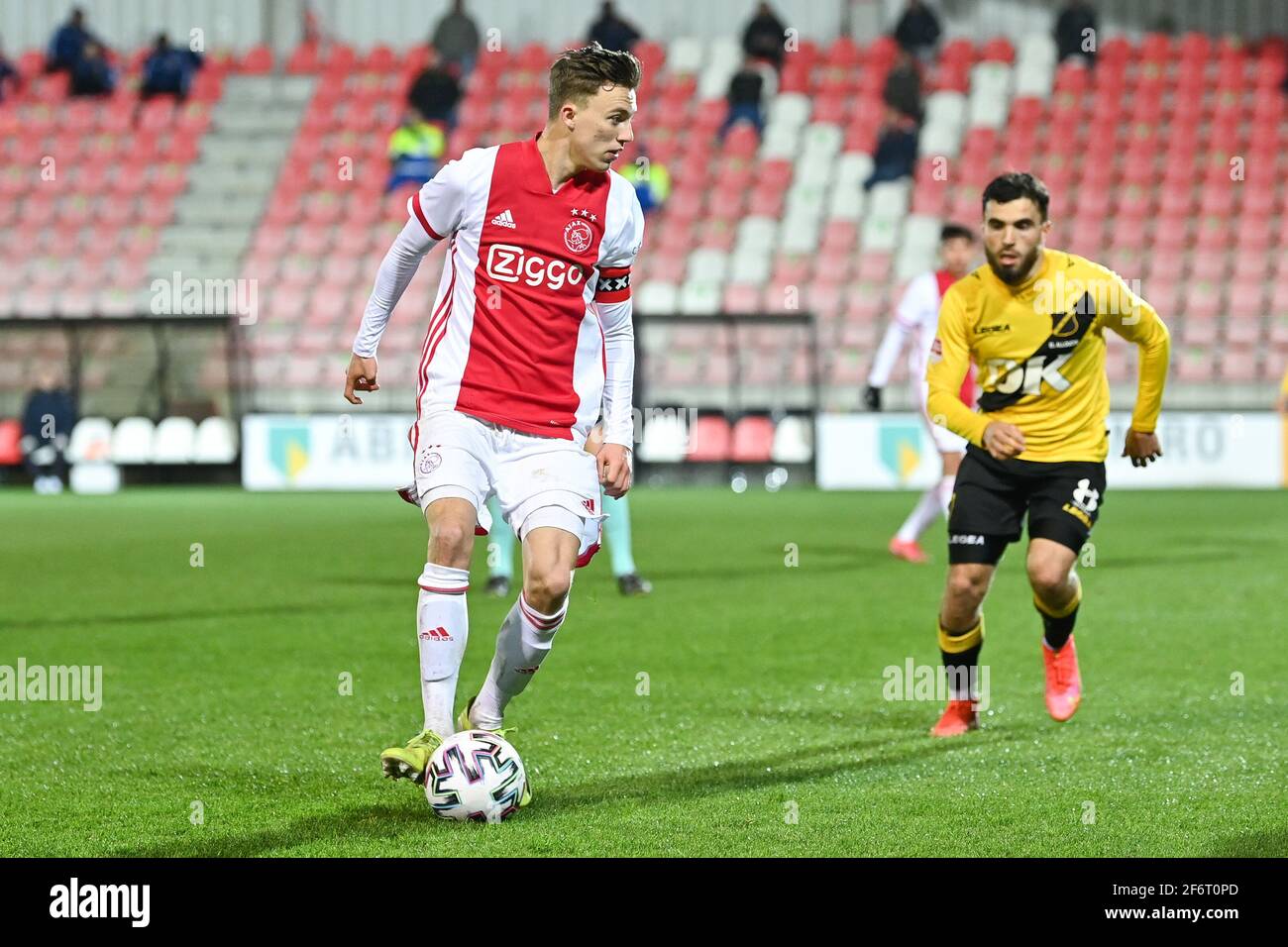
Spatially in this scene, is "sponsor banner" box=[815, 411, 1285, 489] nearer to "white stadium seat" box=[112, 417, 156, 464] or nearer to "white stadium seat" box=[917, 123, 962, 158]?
"white stadium seat" box=[917, 123, 962, 158]

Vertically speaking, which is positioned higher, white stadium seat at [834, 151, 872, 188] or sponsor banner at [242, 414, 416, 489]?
white stadium seat at [834, 151, 872, 188]

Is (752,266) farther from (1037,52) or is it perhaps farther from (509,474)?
(509,474)

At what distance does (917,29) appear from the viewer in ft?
84.6

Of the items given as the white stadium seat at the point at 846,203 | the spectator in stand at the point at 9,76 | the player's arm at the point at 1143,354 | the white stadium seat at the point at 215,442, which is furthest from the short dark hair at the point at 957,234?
the spectator in stand at the point at 9,76

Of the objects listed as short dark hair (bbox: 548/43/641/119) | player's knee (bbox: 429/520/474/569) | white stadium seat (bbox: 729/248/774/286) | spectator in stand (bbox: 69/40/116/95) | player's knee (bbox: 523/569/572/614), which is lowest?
player's knee (bbox: 523/569/572/614)

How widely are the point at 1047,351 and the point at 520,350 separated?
1893mm

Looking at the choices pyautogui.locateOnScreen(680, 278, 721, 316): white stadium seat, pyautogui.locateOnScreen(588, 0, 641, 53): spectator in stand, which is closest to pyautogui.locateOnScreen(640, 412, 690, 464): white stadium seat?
pyautogui.locateOnScreen(680, 278, 721, 316): white stadium seat

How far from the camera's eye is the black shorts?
19.9 feet

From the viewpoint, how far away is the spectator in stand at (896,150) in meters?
24.1

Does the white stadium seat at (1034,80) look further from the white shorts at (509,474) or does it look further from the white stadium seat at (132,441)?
the white shorts at (509,474)

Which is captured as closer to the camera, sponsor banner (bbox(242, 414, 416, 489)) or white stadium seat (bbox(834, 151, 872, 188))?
sponsor banner (bbox(242, 414, 416, 489))

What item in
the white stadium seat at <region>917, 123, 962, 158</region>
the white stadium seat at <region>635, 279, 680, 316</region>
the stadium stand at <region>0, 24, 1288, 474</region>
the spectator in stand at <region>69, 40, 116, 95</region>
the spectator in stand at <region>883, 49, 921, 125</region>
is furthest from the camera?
the spectator in stand at <region>69, 40, 116, 95</region>

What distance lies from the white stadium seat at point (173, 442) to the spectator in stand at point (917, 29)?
1107cm

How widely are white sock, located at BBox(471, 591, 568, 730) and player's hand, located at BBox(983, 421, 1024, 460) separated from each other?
5.14ft
